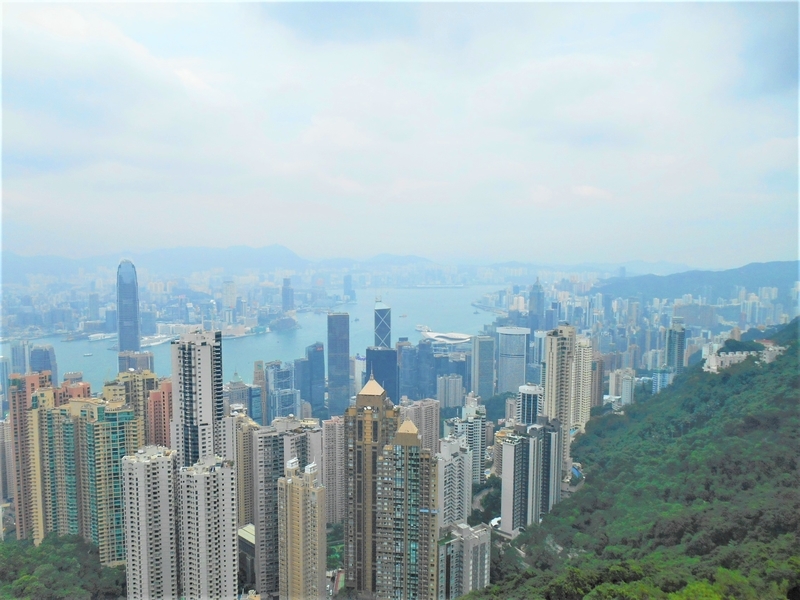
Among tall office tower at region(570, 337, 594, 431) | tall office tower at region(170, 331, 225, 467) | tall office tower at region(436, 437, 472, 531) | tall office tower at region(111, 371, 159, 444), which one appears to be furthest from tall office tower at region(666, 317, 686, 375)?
tall office tower at region(111, 371, 159, 444)

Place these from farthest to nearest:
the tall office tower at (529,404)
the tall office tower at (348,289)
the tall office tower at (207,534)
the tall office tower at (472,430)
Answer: the tall office tower at (529,404)
the tall office tower at (348,289)
the tall office tower at (472,430)
the tall office tower at (207,534)

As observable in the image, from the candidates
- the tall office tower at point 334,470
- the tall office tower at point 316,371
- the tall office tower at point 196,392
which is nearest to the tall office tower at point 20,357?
the tall office tower at point 196,392

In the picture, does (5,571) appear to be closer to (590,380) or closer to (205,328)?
(205,328)

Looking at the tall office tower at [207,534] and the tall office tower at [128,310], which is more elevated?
the tall office tower at [128,310]

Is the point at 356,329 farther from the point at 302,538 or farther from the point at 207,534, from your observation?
the point at 207,534

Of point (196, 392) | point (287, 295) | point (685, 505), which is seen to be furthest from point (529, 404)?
point (196, 392)

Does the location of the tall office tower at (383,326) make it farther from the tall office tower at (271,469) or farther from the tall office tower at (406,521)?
the tall office tower at (406,521)
